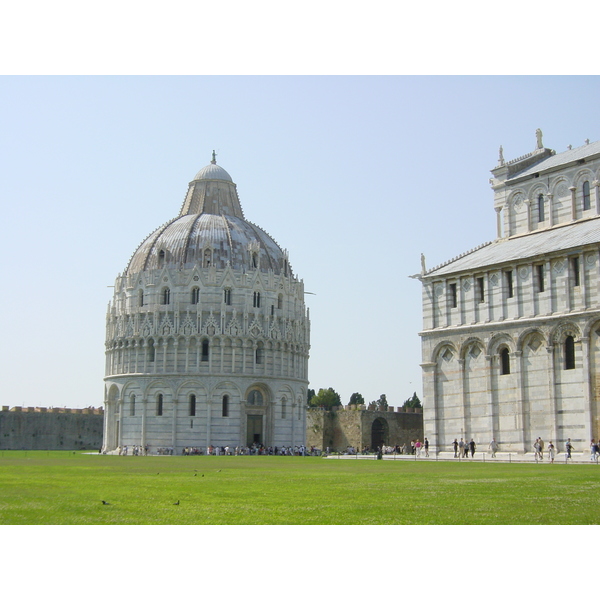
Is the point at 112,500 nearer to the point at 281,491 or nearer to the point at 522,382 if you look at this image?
the point at 281,491

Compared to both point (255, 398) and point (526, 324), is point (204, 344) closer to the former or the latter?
point (255, 398)

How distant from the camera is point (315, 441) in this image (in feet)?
312

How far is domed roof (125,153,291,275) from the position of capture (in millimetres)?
83938

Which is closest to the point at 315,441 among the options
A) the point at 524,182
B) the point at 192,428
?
the point at 192,428

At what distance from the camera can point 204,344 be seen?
8131 cm

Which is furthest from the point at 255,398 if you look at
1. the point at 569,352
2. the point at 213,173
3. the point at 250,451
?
the point at 569,352

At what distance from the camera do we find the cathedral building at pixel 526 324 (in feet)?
141

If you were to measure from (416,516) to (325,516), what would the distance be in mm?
1628

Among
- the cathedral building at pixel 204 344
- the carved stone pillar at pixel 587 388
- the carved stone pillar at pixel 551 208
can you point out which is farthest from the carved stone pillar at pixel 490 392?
the cathedral building at pixel 204 344

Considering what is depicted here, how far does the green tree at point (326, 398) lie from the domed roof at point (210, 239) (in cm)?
3357

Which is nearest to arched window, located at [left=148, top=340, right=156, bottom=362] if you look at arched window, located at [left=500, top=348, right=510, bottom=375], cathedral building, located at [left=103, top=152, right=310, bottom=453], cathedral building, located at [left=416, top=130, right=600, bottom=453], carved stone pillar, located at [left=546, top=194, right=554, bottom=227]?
cathedral building, located at [left=103, top=152, right=310, bottom=453]

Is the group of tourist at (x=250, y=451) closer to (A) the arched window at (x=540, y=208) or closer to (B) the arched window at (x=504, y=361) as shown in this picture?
(B) the arched window at (x=504, y=361)

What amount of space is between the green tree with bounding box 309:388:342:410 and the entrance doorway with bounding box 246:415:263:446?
3476cm

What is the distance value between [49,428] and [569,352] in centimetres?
7055
